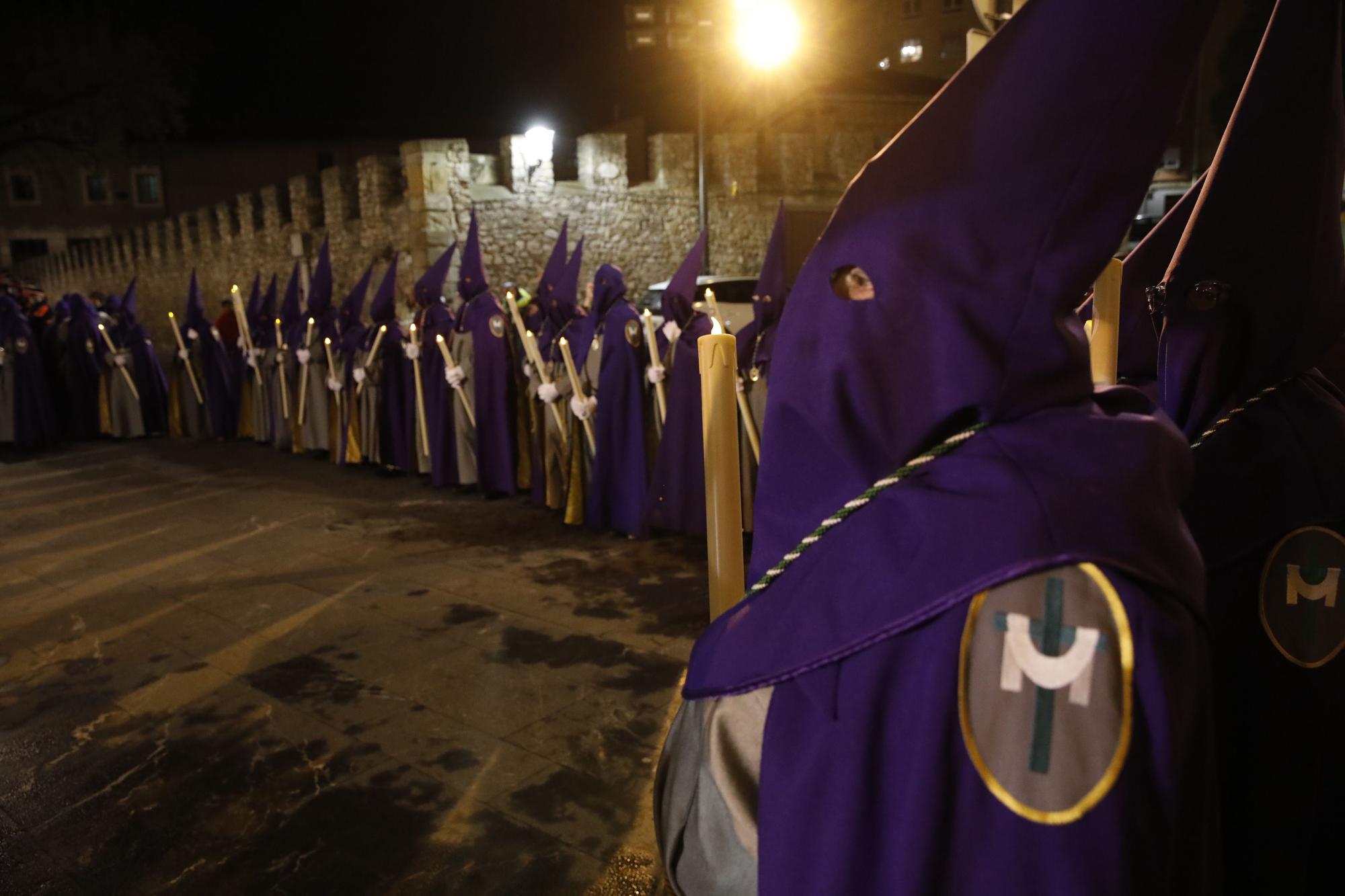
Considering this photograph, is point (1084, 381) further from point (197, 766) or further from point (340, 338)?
point (340, 338)

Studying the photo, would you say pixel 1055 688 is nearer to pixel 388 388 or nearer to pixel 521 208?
pixel 388 388

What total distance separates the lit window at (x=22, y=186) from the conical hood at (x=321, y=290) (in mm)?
40919

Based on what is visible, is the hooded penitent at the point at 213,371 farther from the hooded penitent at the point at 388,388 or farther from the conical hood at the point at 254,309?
the hooded penitent at the point at 388,388

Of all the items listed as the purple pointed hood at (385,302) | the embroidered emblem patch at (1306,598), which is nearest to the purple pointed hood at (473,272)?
the purple pointed hood at (385,302)

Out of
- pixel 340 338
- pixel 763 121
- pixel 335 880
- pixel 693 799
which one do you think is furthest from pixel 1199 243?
pixel 763 121

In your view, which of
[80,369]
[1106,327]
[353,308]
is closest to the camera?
[1106,327]

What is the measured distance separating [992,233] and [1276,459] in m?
1.03

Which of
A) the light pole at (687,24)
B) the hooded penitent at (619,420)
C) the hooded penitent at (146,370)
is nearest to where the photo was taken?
the hooded penitent at (619,420)

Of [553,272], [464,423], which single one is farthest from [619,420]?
[464,423]

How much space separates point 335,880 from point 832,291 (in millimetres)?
2548

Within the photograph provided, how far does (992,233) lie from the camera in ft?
3.46

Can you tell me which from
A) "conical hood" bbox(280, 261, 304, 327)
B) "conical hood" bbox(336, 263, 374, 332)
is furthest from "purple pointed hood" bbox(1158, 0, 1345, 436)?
"conical hood" bbox(280, 261, 304, 327)

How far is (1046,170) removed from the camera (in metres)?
1.04

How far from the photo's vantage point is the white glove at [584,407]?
22.7ft
